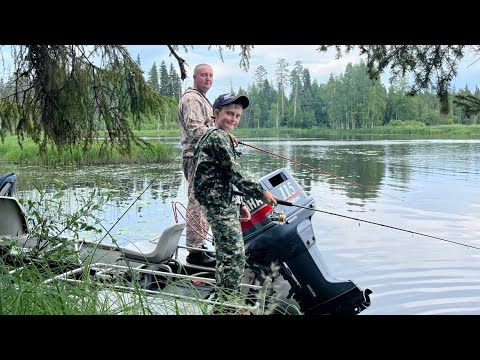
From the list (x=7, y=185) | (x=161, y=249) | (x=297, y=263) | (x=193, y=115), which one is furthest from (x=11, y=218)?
(x=297, y=263)

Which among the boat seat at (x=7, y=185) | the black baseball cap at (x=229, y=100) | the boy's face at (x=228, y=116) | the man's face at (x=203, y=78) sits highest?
the man's face at (x=203, y=78)

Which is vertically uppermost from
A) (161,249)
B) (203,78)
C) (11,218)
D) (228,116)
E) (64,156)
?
(203,78)

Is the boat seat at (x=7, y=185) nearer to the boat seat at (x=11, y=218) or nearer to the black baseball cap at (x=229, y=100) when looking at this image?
the boat seat at (x=11, y=218)

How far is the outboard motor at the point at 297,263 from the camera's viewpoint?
2.41 m

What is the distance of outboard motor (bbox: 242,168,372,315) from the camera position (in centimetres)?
241

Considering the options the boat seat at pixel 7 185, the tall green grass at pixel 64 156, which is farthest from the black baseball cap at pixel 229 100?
the boat seat at pixel 7 185

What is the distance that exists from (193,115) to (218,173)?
0.69 metres

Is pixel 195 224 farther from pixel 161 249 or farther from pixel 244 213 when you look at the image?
pixel 244 213

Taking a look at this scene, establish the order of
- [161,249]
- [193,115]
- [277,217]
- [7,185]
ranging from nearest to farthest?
[277,217], [161,249], [193,115], [7,185]

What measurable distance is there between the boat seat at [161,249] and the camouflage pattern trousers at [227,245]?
40 cm

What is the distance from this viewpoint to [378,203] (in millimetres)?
4699

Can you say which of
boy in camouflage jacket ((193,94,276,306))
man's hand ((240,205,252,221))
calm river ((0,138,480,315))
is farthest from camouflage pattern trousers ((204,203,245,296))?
calm river ((0,138,480,315))

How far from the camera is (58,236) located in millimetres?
2438

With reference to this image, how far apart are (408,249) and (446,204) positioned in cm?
97
